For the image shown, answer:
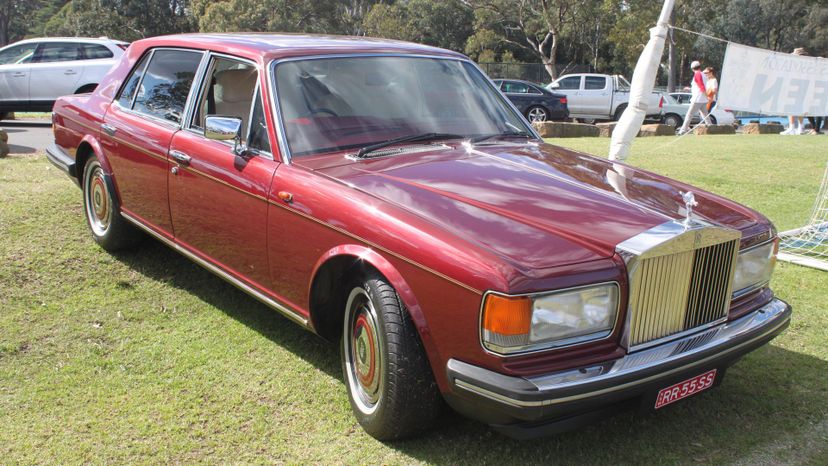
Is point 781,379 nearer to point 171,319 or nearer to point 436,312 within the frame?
point 436,312

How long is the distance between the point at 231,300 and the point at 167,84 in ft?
4.90

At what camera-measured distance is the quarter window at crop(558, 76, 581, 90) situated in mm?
24875

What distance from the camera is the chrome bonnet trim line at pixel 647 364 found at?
2.63 meters

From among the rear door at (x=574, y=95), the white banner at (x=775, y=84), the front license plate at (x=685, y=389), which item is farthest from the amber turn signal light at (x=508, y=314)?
the rear door at (x=574, y=95)

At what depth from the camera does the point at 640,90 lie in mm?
5992

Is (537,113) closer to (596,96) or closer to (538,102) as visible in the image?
(538,102)

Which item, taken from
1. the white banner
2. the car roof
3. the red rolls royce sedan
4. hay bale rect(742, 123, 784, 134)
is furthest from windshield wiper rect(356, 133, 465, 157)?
hay bale rect(742, 123, 784, 134)

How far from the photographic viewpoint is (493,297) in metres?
2.64

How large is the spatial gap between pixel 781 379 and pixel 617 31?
36.6 metres

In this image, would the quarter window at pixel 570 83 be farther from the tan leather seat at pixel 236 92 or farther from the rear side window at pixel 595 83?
the tan leather seat at pixel 236 92

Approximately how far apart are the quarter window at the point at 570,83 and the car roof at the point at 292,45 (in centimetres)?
2109

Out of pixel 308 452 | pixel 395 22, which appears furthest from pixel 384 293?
pixel 395 22

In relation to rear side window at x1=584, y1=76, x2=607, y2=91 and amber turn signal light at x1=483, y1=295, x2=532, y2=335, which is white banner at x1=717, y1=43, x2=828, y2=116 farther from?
rear side window at x1=584, y1=76, x2=607, y2=91

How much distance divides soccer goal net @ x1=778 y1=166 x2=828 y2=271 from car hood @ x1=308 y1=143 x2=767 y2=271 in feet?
7.90
